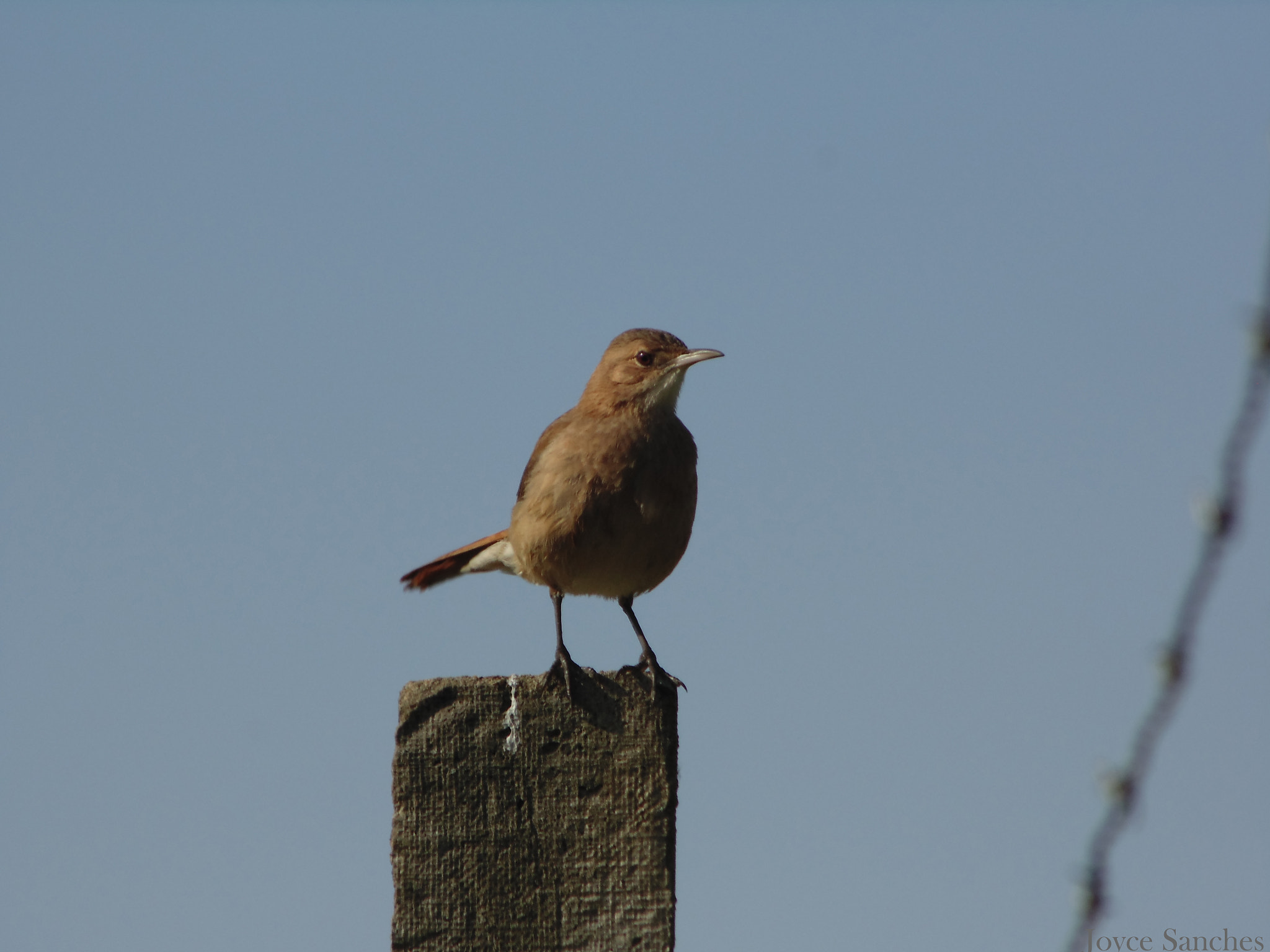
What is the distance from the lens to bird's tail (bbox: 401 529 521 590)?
23.1 feet

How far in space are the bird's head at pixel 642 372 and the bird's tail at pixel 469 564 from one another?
0.97 meters

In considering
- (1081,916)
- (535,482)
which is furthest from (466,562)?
(1081,916)

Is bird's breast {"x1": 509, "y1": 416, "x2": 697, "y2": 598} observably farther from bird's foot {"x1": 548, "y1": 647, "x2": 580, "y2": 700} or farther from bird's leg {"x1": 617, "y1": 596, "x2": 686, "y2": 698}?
bird's foot {"x1": 548, "y1": 647, "x2": 580, "y2": 700}

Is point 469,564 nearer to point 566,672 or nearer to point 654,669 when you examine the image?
point 654,669

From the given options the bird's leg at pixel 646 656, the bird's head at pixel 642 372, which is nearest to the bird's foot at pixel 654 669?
the bird's leg at pixel 646 656

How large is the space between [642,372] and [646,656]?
1712 mm

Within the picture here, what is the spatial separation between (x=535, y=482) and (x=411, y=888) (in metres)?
3.16

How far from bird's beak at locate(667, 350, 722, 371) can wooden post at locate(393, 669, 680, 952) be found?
3.37 meters

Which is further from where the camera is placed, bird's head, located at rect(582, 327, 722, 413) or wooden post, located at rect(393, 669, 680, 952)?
bird's head, located at rect(582, 327, 722, 413)

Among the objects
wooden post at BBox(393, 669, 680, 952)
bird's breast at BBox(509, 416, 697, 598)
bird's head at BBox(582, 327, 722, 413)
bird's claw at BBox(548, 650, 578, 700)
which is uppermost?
bird's head at BBox(582, 327, 722, 413)

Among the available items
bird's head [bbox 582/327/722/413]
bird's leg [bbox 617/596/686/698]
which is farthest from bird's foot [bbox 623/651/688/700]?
bird's head [bbox 582/327/722/413]

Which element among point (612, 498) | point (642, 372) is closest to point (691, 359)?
point (642, 372)

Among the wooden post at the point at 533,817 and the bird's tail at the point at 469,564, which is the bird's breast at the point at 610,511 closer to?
the bird's tail at the point at 469,564

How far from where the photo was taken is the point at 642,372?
655 centimetres
